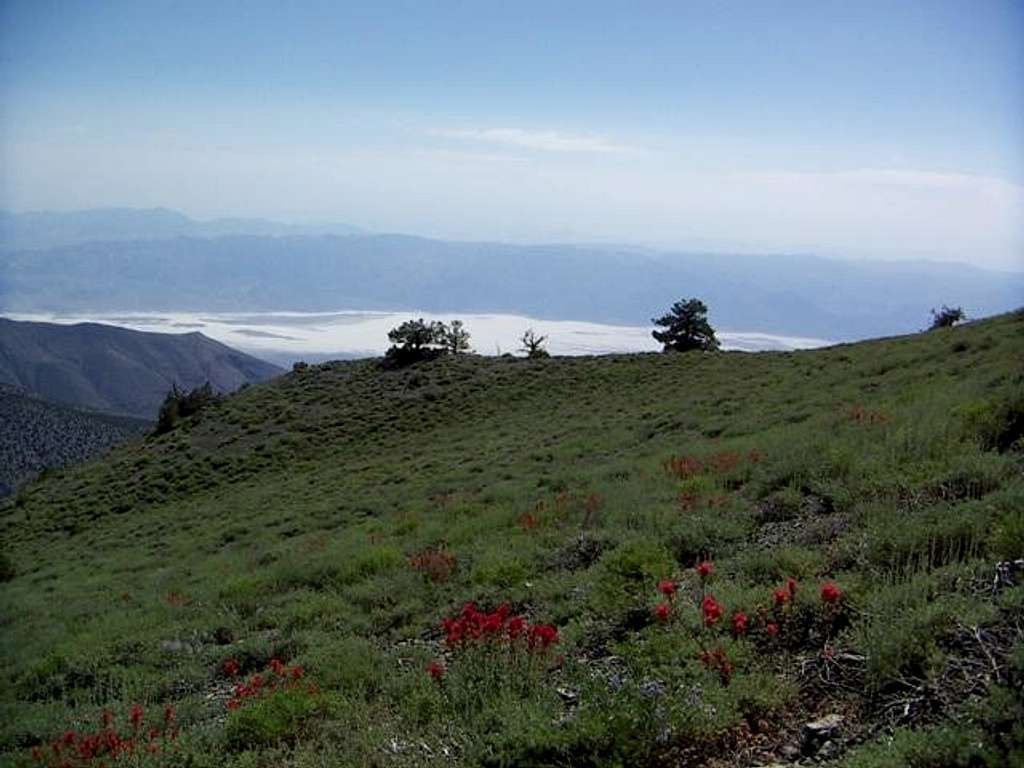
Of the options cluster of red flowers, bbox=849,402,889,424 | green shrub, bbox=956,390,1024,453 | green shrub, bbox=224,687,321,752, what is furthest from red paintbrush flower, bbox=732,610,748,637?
cluster of red flowers, bbox=849,402,889,424

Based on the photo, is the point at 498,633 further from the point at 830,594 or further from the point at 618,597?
the point at 830,594

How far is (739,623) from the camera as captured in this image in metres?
4.63

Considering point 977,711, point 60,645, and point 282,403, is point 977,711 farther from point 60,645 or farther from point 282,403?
point 282,403

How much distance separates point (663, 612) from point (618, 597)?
3.06 ft

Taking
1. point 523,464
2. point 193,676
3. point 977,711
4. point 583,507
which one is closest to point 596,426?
point 523,464

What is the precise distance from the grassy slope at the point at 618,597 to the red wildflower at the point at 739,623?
0.09 metres

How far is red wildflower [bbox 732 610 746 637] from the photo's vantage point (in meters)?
4.64

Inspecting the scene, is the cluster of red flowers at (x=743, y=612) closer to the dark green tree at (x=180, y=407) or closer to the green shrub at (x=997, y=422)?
the green shrub at (x=997, y=422)

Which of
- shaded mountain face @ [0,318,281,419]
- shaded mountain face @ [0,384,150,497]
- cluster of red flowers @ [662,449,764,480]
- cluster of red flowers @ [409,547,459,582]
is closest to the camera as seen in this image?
cluster of red flowers @ [409,547,459,582]

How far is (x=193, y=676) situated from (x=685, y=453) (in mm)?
8003

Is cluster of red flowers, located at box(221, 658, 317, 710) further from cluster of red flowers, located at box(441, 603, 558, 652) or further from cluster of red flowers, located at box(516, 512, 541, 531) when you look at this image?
cluster of red flowers, located at box(516, 512, 541, 531)

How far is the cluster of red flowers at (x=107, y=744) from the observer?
15.6 feet

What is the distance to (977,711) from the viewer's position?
10.6 feet

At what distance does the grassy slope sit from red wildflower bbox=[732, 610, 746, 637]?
0.29 ft
